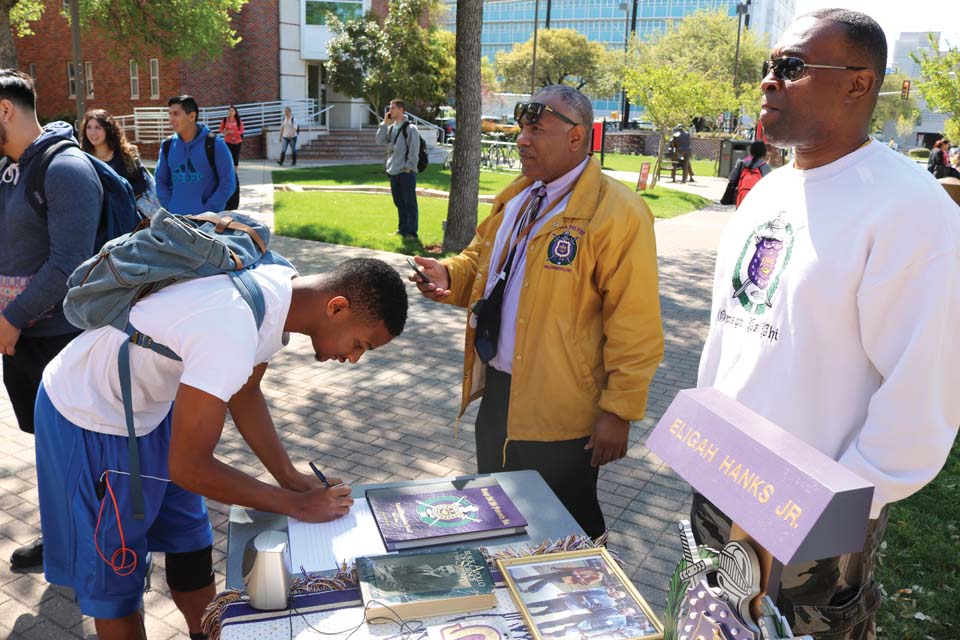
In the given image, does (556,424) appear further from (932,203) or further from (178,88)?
(178,88)

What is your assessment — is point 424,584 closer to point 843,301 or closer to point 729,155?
point 843,301

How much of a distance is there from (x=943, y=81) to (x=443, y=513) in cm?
2901

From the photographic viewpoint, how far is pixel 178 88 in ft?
91.7

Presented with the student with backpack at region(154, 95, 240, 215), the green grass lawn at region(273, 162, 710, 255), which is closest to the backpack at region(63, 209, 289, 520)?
the student with backpack at region(154, 95, 240, 215)

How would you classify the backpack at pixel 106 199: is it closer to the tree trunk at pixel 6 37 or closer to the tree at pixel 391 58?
the tree trunk at pixel 6 37

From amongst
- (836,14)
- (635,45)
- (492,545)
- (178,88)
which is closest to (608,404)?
(492,545)

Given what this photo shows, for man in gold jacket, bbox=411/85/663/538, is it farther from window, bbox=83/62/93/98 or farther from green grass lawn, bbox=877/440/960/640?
window, bbox=83/62/93/98

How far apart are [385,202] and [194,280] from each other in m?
14.6

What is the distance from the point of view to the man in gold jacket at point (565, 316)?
2969 mm

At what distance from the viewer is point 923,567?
4004 millimetres

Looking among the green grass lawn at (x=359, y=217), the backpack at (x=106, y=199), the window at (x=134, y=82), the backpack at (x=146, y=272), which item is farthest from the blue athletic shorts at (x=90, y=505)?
the window at (x=134, y=82)

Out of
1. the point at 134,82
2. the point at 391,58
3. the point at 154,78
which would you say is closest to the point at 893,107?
the point at 391,58

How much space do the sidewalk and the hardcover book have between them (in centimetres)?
188

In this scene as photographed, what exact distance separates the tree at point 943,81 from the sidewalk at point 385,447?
22070 mm
